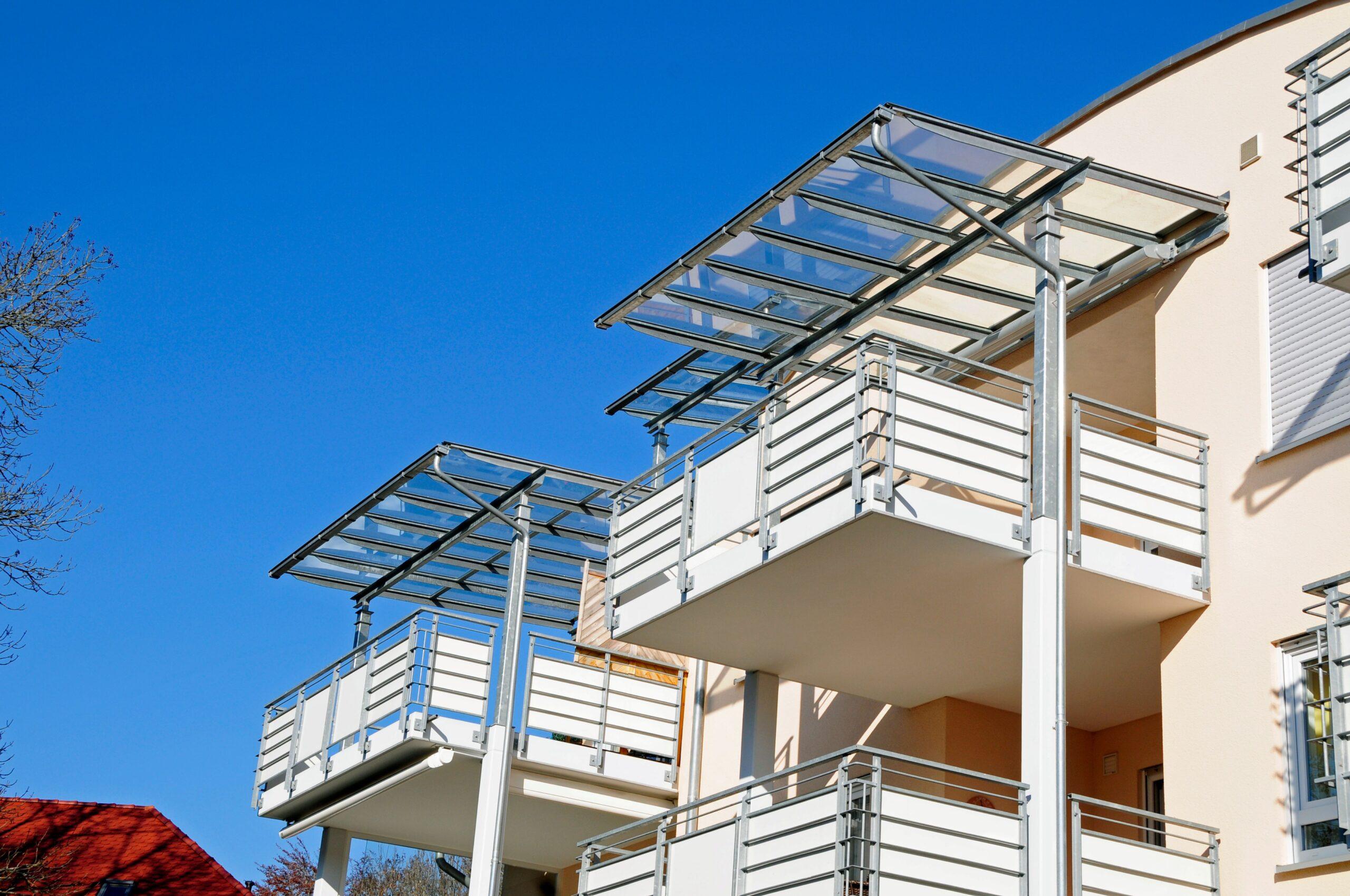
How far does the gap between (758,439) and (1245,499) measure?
362 centimetres

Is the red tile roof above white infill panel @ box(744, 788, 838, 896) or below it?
above

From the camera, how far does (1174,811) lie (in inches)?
462

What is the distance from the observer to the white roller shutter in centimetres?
1161

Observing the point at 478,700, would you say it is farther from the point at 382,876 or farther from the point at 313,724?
the point at 382,876

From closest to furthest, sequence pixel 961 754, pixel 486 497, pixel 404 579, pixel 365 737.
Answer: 1. pixel 961 754
2. pixel 365 737
3. pixel 486 497
4. pixel 404 579

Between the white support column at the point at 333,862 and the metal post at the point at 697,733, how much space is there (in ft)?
15.3

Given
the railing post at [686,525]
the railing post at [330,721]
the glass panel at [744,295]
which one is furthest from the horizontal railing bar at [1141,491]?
the railing post at [330,721]

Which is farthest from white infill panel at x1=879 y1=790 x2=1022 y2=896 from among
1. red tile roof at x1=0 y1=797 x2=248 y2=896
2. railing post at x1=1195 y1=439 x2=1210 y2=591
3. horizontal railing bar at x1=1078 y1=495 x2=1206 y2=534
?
red tile roof at x1=0 y1=797 x2=248 y2=896

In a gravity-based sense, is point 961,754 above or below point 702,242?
below

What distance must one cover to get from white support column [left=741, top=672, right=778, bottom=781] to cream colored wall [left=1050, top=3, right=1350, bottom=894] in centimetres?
373

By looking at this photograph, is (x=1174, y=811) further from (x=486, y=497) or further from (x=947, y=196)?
(x=486, y=497)

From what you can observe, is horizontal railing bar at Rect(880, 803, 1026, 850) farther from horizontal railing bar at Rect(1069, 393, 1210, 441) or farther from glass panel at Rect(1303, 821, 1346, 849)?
horizontal railing bar at Rect(1069, 393, 1210, 441)

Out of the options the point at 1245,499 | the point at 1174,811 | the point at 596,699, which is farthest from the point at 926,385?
the point at 596,699

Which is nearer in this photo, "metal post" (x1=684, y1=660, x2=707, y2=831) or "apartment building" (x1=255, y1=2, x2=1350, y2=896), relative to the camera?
"apartment building" (x1=255, y1=2, x2=1350, y2=896)
